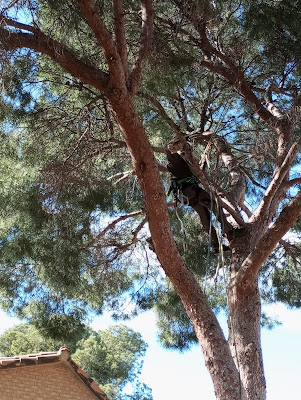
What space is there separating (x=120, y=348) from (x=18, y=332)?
3349 mm

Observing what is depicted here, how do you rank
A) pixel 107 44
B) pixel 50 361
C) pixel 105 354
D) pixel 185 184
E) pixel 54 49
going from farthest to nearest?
pixel 105 354
pixel 50 361
pixel 185 184
pixel 54 49
pixel 107 44

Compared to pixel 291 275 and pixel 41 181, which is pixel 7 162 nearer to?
pixel 41 181

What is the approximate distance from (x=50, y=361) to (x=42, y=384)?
0.27m

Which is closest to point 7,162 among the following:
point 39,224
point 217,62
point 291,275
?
point 39,224

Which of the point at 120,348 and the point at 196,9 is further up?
the point at 120,348

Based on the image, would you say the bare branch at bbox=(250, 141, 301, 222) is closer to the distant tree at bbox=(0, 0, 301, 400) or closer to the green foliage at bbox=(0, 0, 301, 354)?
the distant tree at bbox=(0, 0, 301, 400)

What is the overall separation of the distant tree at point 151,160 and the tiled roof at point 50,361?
0.84 metres

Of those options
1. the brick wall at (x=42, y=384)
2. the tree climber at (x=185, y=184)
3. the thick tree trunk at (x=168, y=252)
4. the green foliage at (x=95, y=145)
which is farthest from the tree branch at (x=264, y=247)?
the brick wall at (x=42, y=384)

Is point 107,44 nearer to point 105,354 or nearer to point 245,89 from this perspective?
point 245,89

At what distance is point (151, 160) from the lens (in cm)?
486

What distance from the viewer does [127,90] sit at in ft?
15.9

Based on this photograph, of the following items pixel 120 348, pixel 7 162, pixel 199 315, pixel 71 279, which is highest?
pixel 120 348

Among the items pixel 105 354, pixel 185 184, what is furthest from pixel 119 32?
pixel 105 354

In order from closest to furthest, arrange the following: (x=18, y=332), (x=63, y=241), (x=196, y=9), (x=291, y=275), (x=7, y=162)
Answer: (x=196, y=9) < (x=63, y=241) < (x=7, y=162) < (x=291, y=275) < (x=18, y=332)
